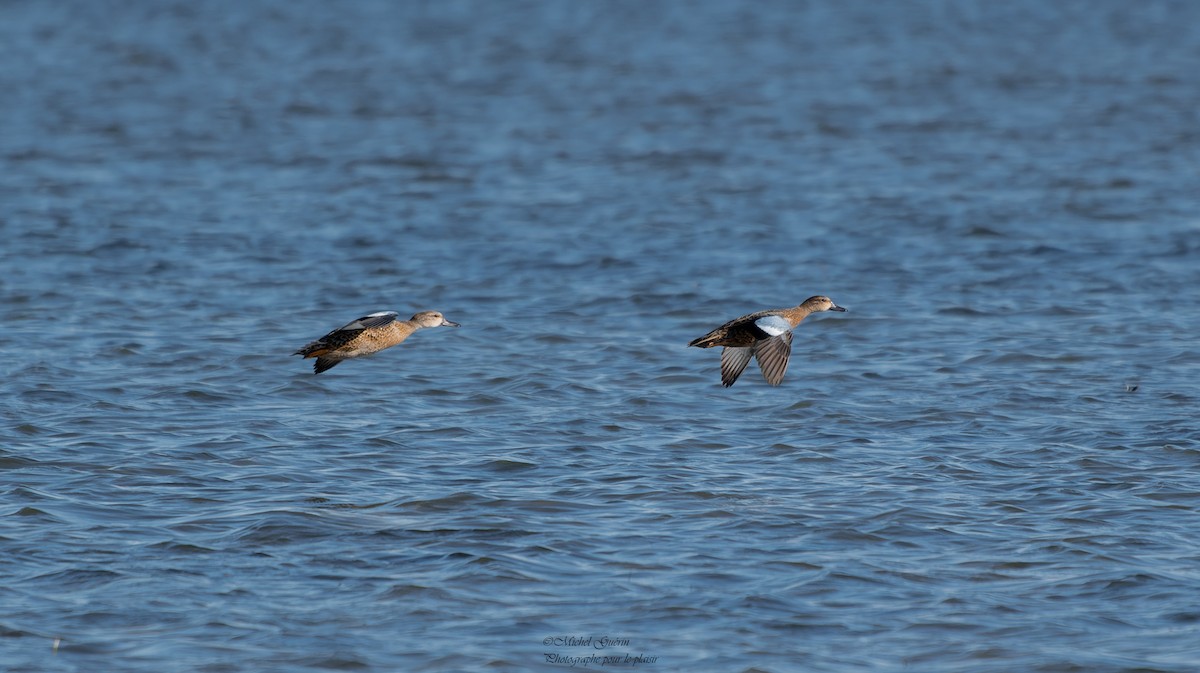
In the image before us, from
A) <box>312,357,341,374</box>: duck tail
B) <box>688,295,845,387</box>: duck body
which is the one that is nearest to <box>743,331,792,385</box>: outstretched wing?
<box>688,295,845,387</box>: duck body

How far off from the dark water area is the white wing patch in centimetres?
77

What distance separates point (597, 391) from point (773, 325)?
210 centimetres

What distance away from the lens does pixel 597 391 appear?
1145 centimetres

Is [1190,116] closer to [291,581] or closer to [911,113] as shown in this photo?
[911,113]

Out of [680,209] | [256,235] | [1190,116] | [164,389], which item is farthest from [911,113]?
[164,389]

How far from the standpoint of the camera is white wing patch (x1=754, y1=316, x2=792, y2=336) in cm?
963

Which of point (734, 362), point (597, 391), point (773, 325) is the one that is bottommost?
point (597, 391)

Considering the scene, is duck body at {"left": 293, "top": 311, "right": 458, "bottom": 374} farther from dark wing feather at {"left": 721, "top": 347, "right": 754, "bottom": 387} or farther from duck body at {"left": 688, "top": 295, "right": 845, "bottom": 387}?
dark wing feather at {"left": 721, "top": 347, "right": 754, "bottom": 387}

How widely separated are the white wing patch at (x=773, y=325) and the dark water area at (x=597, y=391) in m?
0.77

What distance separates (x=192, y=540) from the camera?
26.5 feet

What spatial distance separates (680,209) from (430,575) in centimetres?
1176

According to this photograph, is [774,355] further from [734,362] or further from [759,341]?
[734,362]

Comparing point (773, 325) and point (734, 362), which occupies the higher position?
point (773, 325)

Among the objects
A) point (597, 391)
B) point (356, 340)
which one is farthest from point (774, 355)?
point (356, 340)
